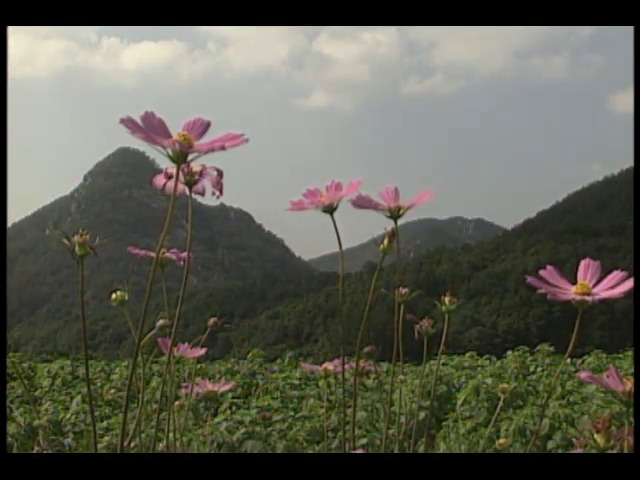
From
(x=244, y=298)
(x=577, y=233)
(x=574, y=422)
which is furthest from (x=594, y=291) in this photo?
(x=577, y=233)

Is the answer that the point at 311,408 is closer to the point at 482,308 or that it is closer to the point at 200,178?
the point at 200,178

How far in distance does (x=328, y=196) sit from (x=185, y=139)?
19 cm

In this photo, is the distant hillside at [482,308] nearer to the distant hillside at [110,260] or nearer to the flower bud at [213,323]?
the distant hillside at [110,260]

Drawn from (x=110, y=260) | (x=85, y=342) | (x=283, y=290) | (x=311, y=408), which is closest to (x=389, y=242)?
(x=85, y=342)

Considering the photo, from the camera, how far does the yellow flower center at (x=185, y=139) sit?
0.58 metres

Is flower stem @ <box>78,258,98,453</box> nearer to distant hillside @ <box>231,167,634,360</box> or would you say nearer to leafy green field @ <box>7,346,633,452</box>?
leafy green field @ <box>7,346,633,452</box>

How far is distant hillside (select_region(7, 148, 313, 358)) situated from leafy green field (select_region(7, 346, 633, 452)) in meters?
0.16

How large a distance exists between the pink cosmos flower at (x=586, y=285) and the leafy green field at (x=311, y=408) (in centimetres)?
12

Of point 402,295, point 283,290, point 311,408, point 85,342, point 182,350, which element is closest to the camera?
point 85,342

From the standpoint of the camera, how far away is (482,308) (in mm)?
3467

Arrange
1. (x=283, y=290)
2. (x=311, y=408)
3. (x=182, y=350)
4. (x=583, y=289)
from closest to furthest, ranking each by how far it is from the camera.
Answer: (x=583, y=289) < (x=182, y=350) < (x=311, y=408) < (x=283, y=290)

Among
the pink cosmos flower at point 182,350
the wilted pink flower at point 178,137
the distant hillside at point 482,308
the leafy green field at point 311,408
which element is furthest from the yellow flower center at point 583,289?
the distant hillside at point 482,308

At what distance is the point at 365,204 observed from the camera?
0.76 metres

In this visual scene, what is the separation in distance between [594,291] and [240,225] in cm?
345
